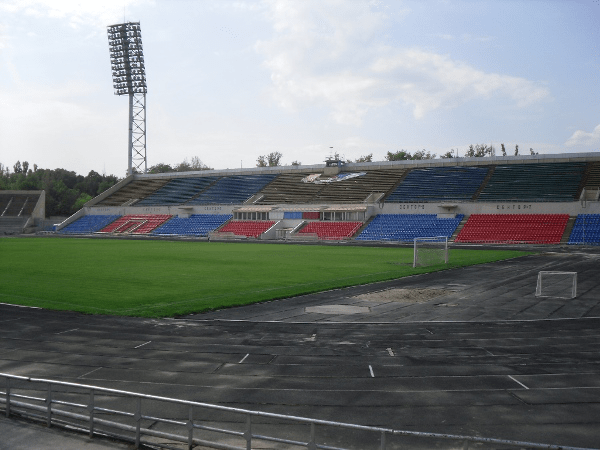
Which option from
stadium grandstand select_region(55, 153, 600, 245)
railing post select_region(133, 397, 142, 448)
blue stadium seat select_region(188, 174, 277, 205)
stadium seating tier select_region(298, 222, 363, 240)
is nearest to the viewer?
railing post select_region(133, 397, 142, 448)

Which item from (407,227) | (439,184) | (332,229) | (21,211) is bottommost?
(332,229)

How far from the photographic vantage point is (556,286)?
2459 cm

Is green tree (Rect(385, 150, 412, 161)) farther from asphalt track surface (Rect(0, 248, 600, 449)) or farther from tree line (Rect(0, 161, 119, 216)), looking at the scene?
asphalt track surface (Rect(0, 248, 600, 449))

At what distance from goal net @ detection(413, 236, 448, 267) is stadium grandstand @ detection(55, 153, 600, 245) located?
62.2ft

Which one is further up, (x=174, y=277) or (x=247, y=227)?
(x=247, y=227)

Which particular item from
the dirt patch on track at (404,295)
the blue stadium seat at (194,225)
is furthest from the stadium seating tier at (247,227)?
the dirt patch on track at (404,295)

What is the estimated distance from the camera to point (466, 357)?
1228 centimetres

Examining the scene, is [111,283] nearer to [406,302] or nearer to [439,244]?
[406,302]

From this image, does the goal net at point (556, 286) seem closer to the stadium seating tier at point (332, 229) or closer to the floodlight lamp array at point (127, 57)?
the stadium seating tier at point (332, 229)

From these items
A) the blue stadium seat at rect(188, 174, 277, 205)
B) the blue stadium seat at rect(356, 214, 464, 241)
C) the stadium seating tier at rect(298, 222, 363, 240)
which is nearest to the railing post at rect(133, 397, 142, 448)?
the blue stadium seat at rect(356, 214, 464, 241)

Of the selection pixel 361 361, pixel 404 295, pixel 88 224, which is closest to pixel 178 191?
pixel 88 224

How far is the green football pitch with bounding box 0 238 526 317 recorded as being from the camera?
19609mm

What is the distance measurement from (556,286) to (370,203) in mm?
49113

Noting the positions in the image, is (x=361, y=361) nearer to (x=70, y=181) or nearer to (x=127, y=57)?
(x=127, y=57)
